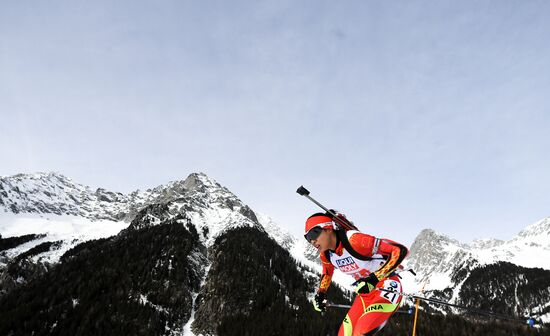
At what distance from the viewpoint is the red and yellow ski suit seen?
8688mm

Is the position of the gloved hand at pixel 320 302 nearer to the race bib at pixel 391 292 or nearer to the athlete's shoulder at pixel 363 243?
the race bib at pixel 391 292

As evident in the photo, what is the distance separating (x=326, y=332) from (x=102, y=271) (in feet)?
211

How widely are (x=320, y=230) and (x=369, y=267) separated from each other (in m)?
1.70

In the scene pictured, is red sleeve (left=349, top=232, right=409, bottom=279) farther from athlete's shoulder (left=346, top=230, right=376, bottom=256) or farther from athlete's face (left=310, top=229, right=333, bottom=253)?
athlete's face (left=310, top=229, right=333, bottom=253)

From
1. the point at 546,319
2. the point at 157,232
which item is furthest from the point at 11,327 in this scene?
the point at 546,319

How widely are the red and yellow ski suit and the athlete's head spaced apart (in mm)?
335

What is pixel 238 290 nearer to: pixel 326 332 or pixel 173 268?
pixel 173 268

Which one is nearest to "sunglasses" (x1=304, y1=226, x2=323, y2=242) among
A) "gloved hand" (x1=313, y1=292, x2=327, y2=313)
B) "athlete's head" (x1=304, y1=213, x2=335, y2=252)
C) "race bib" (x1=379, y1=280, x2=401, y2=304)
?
"athlete's head" (x1=304, y1=213, x2=335, y2=252)

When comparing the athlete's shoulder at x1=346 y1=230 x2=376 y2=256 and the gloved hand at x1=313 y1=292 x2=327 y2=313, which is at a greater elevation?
the athlete's shoulder at x1=346 y1=230 x2=376 y2=256

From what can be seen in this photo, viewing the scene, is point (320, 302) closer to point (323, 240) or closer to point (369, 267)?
point (369, 267)

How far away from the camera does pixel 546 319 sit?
168m

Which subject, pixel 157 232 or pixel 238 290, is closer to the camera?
pixel 238 290

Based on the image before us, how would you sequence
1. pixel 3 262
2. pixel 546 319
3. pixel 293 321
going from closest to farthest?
pixel 293 321, pixel 3 262, pixel 546 319

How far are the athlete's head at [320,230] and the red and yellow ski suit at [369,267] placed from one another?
34 cm
